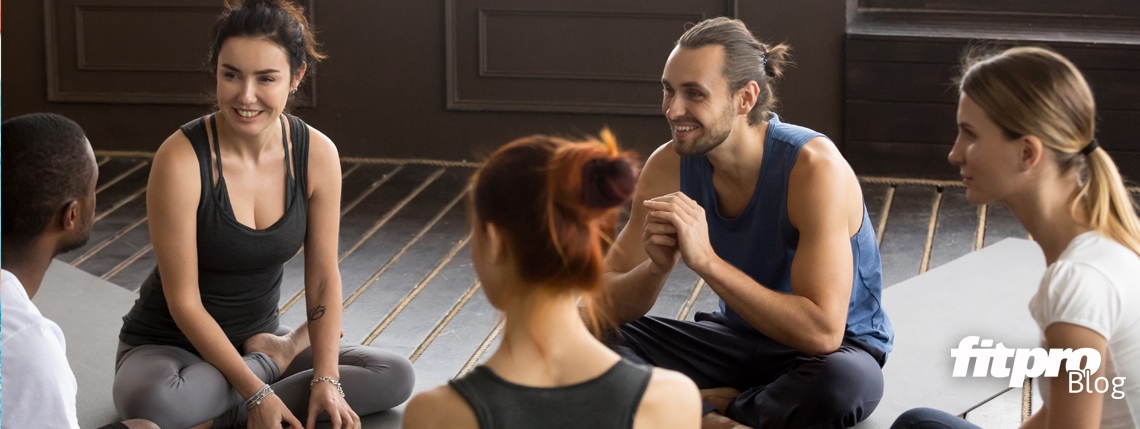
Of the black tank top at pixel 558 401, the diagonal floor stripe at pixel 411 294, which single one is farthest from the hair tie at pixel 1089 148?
the diagonal floor stripe at pixel 411 294

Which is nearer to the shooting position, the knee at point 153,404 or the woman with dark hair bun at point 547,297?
the woman with dark hair bun at point 547,297

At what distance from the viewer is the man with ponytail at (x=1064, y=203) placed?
1.34 metres

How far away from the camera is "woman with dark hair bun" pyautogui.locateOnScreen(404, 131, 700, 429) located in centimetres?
118

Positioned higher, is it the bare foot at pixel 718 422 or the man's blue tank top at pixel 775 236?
the man's blue tank top at pixel 775 236

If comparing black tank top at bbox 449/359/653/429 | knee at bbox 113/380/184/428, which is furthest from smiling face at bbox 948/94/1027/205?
knee at bbox 113/380/184/428

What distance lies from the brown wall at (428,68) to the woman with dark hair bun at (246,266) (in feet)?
7.13

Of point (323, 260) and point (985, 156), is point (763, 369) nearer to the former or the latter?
point (985, 156)

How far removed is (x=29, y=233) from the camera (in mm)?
1532

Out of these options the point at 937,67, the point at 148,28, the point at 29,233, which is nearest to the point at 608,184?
the point at 29,233

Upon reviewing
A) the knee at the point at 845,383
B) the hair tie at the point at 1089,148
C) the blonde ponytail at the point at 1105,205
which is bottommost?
the knee at the point at 845,383

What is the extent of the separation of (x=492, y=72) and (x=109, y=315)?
197 cm

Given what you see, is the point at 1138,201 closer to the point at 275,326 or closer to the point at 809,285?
the point at 809,285

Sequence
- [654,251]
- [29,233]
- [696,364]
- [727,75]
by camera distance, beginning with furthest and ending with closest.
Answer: [696,364] < [727,75] < [654,251] < [29,233]

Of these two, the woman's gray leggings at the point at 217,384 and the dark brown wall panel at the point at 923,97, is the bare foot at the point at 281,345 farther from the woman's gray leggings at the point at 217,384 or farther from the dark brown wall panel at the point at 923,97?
the dark brown wall panel at the point at 923,97
